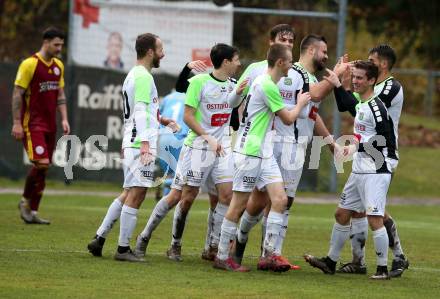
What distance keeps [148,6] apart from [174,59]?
1.29 meters

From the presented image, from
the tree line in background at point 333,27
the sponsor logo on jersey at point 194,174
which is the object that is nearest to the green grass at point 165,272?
the sponsor logo on jersey at point 194,174

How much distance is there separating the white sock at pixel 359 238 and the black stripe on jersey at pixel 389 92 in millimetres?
1300

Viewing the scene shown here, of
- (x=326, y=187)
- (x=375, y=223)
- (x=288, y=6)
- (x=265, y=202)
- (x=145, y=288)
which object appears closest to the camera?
(x=145, y=288)

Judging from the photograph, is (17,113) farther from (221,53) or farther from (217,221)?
(221,53)

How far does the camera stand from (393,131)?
11.1 m

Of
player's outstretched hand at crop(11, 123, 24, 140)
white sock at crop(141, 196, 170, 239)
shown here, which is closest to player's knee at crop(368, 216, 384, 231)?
white sock at crop(141, 196, 170, 239)

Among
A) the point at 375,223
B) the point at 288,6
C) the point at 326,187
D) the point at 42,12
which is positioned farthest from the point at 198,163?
the point at 42,12

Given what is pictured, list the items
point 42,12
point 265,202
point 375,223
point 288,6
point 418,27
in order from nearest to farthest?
point 375,223, point 265,202, point 288,6, point 42,12, point 418,27

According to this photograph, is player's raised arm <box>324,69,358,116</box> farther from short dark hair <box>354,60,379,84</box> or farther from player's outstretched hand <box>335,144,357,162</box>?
player's outstretched hand <box>335,144,357,162</box>

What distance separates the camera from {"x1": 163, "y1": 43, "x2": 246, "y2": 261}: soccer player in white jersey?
11.6 m

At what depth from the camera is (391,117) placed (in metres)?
11.2

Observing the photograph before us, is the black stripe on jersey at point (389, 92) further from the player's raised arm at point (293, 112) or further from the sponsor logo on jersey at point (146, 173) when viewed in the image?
the sponsor logo on jersey at point (146, 173)

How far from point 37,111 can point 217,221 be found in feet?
14.8

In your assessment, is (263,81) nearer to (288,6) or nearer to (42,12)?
(288,6)
